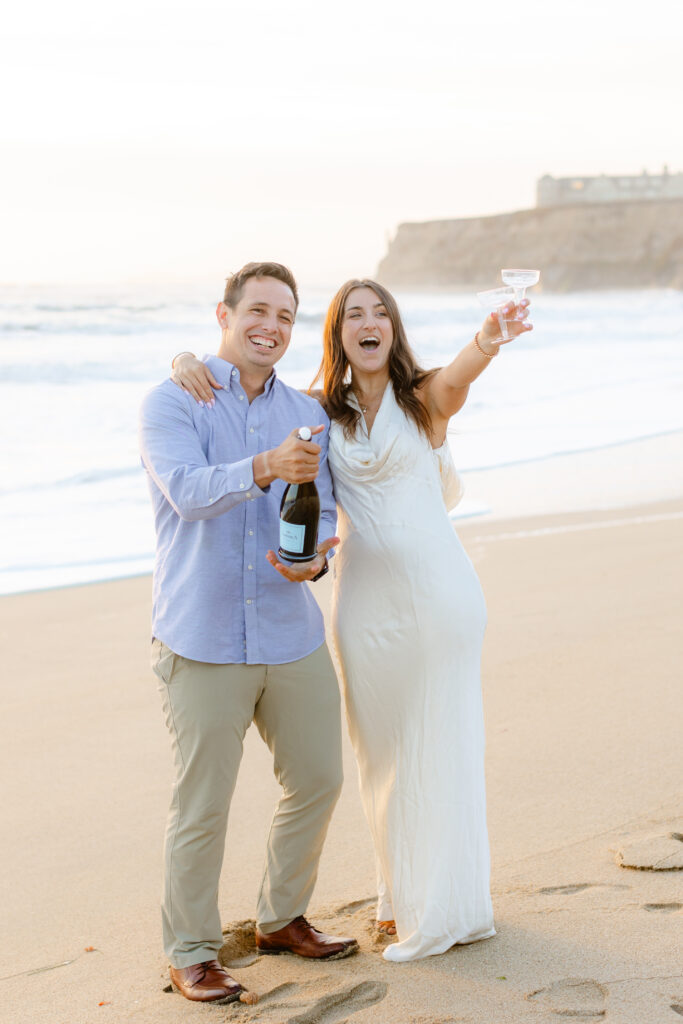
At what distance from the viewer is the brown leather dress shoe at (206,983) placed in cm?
308

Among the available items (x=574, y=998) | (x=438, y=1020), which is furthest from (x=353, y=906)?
(x=574, y=998)

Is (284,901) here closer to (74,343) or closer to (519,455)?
(519,455)

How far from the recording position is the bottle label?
3.12 m

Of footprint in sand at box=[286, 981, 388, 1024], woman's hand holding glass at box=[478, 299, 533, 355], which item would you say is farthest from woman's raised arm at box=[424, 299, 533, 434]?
footprint in sand at box=[286, 981, 388, 1024]

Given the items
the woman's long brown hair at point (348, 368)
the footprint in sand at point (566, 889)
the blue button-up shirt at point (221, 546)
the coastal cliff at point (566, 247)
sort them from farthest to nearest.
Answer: the coastal cliff at point (566, 247) → the footprint in sand at point (566, 889) → the woman's long brown hair at point (348, 368) → the blue button-up shirt at point (221, 546)

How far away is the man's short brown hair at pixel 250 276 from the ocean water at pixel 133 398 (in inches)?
150

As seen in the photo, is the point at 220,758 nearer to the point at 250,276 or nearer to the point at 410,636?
the point at 410,636

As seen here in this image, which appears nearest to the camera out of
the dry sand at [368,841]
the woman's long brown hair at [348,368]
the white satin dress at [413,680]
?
the dry sand at [368,841]

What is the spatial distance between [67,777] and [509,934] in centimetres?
221

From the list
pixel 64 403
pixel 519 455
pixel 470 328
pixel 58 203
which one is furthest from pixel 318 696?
pixel 58 203

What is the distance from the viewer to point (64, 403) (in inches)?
716

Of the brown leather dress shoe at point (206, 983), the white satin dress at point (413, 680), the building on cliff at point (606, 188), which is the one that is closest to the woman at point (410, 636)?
the white satin dress at point (413, 680)

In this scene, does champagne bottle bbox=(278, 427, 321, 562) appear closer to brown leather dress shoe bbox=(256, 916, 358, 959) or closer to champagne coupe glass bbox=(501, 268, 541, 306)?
champagne coupe glass bbox=(501, 268, 541, 306)

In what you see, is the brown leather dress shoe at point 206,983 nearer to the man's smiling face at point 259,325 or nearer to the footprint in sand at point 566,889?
the footprint in sand at point 566,889
